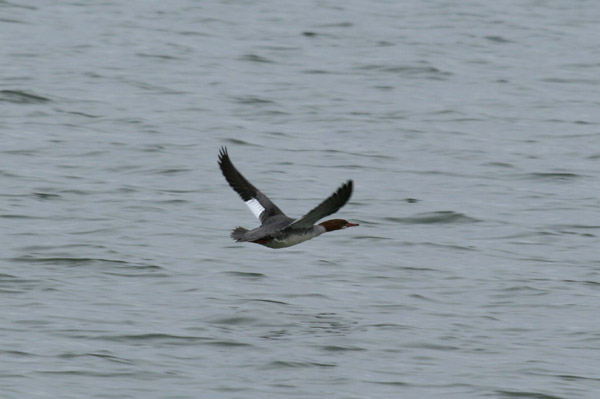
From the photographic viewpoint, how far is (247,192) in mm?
11125

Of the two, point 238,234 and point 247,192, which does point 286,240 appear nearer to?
point 238,234

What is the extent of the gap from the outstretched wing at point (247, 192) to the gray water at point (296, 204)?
0.55 meters

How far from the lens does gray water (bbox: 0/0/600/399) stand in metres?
8.74

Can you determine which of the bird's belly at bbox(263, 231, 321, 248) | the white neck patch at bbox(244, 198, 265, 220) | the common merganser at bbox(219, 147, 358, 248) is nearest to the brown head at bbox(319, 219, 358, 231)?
the common merganser at bbox(219, 147, 358, 248)

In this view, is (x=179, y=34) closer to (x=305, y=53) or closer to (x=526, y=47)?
(x=305, y=53)

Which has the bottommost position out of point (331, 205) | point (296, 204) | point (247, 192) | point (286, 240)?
point (296, 204)

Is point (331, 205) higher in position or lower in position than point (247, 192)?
higher

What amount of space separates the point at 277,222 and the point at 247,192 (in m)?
0.85

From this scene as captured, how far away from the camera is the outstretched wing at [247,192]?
10.9 meters

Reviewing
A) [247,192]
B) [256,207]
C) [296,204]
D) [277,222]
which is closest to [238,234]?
[277,222]

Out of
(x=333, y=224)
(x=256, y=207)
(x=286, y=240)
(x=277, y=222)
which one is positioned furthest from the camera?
(x=256, y=207)

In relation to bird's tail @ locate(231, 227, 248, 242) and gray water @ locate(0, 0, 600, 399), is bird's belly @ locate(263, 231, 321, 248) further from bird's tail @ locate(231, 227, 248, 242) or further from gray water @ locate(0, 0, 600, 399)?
gray water @ locate(0, 0, 600, 399)

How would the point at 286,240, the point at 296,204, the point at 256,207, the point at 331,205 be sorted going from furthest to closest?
the point at 296,204, the point at 256,207, the point at 286,240, the point at 331,205

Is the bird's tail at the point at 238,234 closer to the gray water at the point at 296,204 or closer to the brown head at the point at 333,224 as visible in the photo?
the gray water at the point at 296,204
